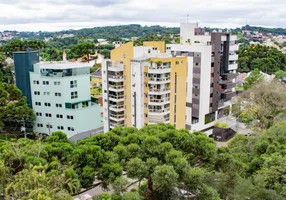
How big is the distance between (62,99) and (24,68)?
520 centimetres

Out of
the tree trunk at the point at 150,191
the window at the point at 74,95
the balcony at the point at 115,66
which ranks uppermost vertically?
the balcony at the point at 115,66

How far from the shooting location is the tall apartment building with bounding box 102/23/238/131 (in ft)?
93.0

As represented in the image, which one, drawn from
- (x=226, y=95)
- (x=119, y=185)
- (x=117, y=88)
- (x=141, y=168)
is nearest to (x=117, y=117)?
(x=117, y=88)

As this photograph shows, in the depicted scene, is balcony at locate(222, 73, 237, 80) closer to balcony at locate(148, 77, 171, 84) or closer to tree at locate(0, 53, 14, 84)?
balcony at locate(148, 77, 171, 84)

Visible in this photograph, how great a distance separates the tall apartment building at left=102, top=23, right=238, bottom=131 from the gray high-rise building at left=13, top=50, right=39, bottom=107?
8.10m

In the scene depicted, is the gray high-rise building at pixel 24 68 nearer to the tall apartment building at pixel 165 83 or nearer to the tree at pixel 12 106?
the tree at pixel 12 106

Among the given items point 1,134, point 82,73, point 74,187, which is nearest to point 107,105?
point 82,73

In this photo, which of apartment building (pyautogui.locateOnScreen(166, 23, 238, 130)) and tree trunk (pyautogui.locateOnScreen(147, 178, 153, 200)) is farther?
apartment building (pyautogui.locateOnScreen(166, 23, 238, 130))

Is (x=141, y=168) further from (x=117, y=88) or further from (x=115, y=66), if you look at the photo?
(x=115, y=66)

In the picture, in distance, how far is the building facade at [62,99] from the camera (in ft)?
103

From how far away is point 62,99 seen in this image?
3134 centimetres

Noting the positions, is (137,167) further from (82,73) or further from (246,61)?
(246,61)

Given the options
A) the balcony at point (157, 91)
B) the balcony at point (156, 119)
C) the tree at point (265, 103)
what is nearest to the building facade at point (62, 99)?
the balcony at point (156, 119)

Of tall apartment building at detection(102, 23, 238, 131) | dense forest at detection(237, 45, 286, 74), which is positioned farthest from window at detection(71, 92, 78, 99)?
dense forest at detection(237, 45, 286, 74)
